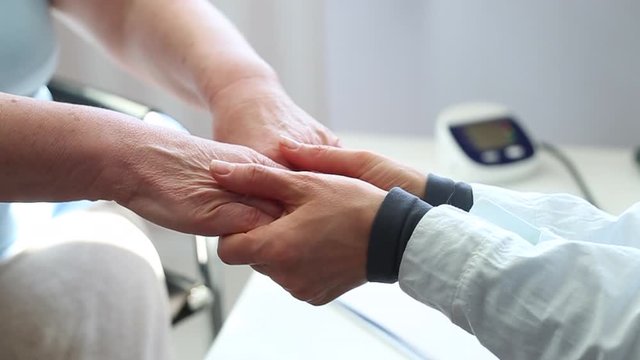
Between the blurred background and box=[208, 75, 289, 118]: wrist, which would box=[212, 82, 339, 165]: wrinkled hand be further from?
the blurred background

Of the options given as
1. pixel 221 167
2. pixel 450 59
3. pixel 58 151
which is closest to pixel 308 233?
pixel 221 167

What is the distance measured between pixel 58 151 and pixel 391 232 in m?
0.30

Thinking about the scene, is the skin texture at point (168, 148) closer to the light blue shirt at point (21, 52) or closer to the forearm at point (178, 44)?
the forearm at point (178, 44)

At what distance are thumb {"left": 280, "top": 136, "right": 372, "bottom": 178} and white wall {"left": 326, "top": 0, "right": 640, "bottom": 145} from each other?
0.67 m

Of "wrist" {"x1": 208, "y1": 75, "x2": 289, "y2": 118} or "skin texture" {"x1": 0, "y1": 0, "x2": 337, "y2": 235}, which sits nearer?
"skin texture" {"x1": 0, "y1": 0, "x2": 337, "y2": 235}

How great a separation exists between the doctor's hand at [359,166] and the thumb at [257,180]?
0.22ft

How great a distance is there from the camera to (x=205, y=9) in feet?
3.64

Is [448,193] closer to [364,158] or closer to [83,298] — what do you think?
[364,158]

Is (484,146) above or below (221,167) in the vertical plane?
below

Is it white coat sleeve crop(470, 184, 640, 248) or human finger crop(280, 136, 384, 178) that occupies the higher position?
white coat sleeve crop(470, 184, 640, 248)

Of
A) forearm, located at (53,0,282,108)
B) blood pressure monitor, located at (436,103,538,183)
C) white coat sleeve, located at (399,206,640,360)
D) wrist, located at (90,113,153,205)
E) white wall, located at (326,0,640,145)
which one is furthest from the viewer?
white wall, located at (326,0,640,145)

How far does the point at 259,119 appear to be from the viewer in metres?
0.97

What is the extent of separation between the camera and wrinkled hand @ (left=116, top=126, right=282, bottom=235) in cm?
81

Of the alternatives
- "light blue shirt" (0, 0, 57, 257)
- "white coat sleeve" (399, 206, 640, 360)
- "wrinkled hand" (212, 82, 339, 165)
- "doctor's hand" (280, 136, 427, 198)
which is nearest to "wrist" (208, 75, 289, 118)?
"wrinkled hand" (212, 82, 339, 165)
